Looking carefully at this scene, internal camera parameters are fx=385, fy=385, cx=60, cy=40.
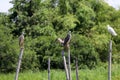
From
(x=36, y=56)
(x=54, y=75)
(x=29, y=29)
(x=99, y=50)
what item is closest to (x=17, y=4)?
(x=29, y=29)

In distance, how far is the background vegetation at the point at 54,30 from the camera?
479 inches

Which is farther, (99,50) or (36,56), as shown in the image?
(99,50)

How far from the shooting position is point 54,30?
504 inches

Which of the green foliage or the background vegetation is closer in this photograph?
the background vegetation

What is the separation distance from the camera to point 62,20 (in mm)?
12758

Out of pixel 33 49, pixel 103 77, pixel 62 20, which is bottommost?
pixel 103 77

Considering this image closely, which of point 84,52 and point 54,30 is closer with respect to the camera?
point 84,52

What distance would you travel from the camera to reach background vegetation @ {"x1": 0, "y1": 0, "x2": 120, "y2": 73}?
479 inches

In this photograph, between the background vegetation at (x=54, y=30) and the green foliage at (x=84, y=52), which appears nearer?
the background vegetation at (x=54, y=30)

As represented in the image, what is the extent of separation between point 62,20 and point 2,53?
2374 millimetres

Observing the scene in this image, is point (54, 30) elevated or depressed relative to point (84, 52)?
elevated

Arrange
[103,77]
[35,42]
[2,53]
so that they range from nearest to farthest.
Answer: [103,77] < [2,53] < [35,42]

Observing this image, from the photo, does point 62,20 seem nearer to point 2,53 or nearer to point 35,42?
point 35,42

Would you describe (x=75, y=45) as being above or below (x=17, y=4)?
below
